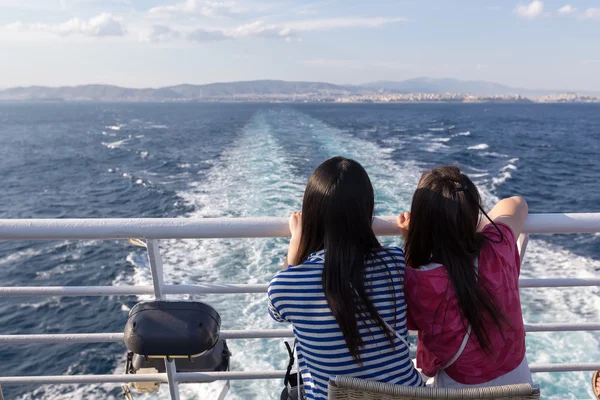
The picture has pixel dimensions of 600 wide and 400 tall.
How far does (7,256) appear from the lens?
37.0 ft

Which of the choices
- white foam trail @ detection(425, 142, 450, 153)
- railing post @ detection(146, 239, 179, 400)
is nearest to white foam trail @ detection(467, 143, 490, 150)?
white foam trail @ detection(425, 142, 450, 153)

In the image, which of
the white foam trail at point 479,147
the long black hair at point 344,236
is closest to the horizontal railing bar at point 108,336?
the long black hair at point 344,236

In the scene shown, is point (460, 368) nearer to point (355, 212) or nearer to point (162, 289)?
point (355, 212)

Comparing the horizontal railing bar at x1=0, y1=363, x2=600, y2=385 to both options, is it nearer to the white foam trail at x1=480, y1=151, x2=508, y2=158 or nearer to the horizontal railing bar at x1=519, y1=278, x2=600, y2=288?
the horizontal railing bar at x1=519, y1=278, x2=600, y2=288

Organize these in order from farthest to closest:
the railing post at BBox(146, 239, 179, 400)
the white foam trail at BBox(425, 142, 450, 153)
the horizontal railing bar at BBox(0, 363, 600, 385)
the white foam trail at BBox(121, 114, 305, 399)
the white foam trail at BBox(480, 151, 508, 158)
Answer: the white foam trail at BBox(480, 151, 508, 158), the white foam trail at BBox(425, 142, 450, 153), the white foam trail at BBox(121, 114, 305, 399), the horizontal railing bar at BBox(0, 363, 600, 385), the railing post at BBox(146, 239, 179, 400)

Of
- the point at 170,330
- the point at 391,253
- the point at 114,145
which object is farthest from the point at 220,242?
the point at 114,145

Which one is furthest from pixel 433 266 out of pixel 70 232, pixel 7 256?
pixel 7 256

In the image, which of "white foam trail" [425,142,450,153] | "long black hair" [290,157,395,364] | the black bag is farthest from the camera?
"white foam trail" [425,142,450,153]

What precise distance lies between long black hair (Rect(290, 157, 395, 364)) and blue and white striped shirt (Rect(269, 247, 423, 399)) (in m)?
0.02

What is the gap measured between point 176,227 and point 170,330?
31cm

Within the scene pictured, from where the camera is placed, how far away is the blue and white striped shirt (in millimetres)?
1281

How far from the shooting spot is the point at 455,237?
53.7 inches

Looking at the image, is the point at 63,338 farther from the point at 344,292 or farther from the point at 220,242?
the point at 220,242

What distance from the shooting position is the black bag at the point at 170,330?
151 cm
